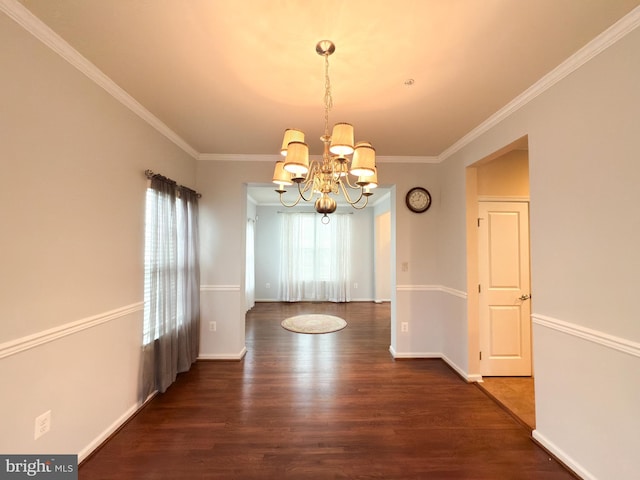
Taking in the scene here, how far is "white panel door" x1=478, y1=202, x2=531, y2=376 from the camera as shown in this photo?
278 cm

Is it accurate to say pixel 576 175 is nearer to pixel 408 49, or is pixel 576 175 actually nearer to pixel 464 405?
pixel 408 49

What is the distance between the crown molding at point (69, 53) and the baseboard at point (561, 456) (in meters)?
3.94

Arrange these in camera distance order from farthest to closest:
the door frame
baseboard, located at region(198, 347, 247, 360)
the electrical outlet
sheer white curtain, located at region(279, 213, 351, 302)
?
sheer white curtain, located at region(279, 213, 351, 302)
baseboard, located at region(198, 347, 247, 360)
the door frame
the electrical outlet

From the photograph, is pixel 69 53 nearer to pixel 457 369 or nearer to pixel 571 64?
pixel 571 64

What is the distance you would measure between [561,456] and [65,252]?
3380 millimetres

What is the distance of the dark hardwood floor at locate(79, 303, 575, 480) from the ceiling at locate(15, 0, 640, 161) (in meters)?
2.57

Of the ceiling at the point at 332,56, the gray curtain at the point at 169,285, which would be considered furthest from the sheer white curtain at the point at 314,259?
the ceiling at the point at 332,56

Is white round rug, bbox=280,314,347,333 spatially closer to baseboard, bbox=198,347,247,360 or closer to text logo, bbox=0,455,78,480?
baseboard, bbox=198,347,247,360

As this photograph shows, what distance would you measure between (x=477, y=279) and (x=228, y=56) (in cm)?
295

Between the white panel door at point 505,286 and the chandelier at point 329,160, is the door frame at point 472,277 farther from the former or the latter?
the chandelier at point 329,160

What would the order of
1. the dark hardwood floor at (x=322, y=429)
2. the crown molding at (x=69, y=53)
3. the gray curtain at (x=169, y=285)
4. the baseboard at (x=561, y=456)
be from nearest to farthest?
the crown molding at (x=69, y=53) < the baseboard at (x=561, y=456) < the dark hardwood floor at (x=322, y=429) < the gray curtain at (x=169, y=285)

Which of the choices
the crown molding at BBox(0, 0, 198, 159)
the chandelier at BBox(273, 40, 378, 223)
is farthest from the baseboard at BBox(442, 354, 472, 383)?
the crown molding at BBox(0, 0, 198, 159)

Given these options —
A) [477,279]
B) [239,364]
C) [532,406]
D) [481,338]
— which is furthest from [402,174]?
[239,364]

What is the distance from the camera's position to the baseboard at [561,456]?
1543 mm
